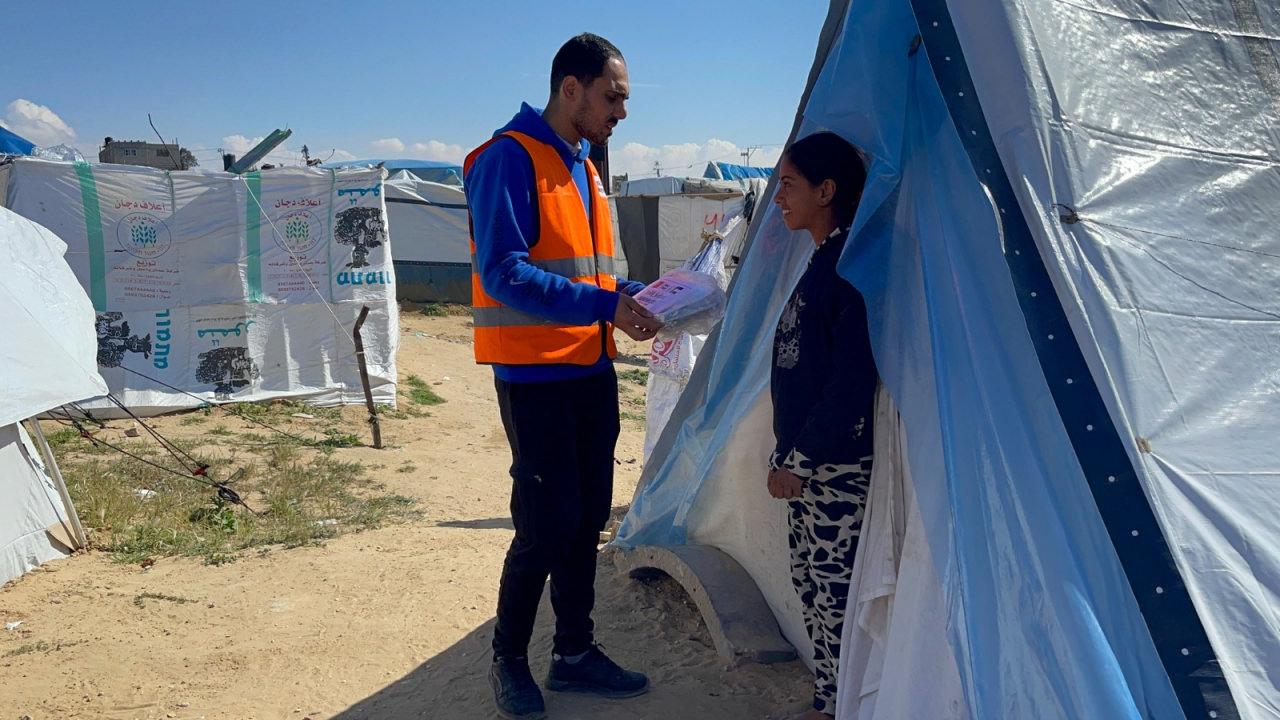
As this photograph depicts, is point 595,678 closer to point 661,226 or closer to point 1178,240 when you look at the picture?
point 1178,240

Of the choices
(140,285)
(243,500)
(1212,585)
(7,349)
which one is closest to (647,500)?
(1212,585)

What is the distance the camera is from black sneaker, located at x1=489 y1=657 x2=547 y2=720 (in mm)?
2918

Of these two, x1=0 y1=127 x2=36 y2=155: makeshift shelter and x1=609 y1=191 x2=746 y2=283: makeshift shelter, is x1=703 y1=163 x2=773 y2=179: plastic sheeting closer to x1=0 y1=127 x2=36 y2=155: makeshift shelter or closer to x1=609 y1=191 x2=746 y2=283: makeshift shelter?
x1=609 y1=191 x2=746 y2=283: makeshift shelter

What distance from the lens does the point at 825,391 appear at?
246 cm

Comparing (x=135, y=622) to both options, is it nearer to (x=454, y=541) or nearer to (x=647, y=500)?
(x=454, y=541)

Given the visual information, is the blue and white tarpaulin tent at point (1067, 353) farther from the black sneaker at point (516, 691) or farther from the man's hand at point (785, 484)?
the black sneaker at point (516, 691)

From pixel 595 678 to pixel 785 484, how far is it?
1.06 meters

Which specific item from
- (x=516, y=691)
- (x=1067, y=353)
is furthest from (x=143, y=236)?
(x=1067, y=353)

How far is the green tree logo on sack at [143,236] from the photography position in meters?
8.87

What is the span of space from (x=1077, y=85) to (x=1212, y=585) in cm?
→ 119

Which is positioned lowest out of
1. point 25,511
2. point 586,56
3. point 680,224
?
point 25,511

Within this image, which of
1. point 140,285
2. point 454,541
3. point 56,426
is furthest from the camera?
point 140,285

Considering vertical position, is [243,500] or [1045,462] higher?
[1045,462]

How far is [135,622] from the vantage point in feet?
12.9
